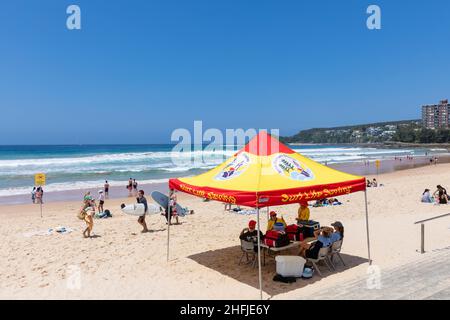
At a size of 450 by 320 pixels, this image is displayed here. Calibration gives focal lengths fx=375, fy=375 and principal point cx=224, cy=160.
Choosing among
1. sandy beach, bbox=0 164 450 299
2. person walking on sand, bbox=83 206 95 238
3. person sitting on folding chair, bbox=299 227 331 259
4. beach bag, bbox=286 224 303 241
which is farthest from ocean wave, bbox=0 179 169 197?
person sitting on folding chair, bbox=299 227 331 259

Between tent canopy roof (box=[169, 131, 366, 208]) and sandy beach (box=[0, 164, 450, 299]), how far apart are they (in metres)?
1.61

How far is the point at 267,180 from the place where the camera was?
6.70m

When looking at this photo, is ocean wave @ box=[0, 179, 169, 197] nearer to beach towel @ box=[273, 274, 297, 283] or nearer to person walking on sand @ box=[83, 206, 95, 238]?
person walking on sand @ box=[83, 206, 95, 238]

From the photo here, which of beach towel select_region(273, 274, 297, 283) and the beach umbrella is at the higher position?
the beach umbrella

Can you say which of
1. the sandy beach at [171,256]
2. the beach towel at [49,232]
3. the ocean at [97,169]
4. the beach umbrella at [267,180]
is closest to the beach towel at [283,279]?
the sandy beach at [171,256]

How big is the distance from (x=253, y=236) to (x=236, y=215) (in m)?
6.27

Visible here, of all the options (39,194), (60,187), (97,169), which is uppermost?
(39,194)

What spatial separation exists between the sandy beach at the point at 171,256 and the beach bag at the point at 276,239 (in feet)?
2.23

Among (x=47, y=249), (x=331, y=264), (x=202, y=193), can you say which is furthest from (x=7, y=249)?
(x=331, y=264)

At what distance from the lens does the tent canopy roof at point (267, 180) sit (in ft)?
20.6

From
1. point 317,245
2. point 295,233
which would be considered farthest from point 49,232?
point 317,245

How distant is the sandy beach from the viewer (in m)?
6.62

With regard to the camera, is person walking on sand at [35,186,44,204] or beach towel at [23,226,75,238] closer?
beach towel at [23,226,75,238]

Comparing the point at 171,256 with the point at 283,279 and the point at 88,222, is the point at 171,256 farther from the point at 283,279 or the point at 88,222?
the point at 88,222
